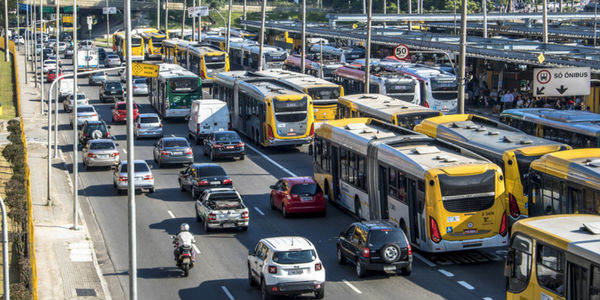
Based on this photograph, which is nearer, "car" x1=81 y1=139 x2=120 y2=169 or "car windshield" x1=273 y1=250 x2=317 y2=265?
"car windshield" x1=273 y1=250 x2=317 y2=265

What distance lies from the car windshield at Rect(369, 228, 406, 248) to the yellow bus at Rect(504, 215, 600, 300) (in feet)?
17.0

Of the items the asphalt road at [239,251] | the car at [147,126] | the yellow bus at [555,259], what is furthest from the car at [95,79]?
the yellow bus at [555,259]

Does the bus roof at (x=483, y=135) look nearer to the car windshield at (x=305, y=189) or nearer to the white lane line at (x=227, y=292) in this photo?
the car windshield at (x=305, y=189)

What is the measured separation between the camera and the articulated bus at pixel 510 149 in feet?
101

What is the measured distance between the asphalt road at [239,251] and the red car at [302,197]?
0.42 m

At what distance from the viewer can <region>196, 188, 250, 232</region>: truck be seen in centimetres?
3234

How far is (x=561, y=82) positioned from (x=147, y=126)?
23982 millimetres

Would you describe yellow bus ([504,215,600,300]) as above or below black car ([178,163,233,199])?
above

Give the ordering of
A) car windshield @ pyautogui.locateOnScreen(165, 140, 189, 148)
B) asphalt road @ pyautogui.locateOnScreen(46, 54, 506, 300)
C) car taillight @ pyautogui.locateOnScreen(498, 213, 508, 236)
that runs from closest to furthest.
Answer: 1. asphalt road @ pyautogui.locateOnScreen(46, 54, 506, 300)
2. car taillight @ pyautogui.locateOnScreen(498, 213, 508, 236)
3. car windshield @ pyautogui.locateOnScreen(165, 140, 189, 148)

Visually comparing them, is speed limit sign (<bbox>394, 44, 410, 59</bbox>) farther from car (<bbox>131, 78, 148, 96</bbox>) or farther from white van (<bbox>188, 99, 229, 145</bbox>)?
car (<bbox>131, 78, 148, 96</bbox>)

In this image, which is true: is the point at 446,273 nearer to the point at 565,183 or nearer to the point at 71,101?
the point at 565,183

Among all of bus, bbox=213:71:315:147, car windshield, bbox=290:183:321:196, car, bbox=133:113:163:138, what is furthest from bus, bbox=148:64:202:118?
car windshield, bbox=290:183:321:196

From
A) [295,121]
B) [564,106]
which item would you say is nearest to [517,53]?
[564,106]

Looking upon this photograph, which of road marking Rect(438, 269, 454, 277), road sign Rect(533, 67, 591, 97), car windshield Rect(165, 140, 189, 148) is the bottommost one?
road marking Rect(438, 269, 454, 277)
